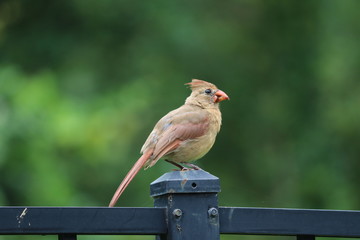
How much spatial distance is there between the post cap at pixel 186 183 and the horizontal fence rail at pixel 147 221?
0.07 m

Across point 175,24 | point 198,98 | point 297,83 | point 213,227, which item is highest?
point 175,24

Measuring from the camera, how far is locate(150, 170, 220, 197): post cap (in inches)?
91.4

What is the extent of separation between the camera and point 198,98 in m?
5.17

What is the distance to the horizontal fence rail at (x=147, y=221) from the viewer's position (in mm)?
2133

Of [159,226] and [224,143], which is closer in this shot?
[159,226]

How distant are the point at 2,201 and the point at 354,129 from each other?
187 inches

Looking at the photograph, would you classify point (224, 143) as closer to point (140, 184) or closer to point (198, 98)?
point (140, 184)

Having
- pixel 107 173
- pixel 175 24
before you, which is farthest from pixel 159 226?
pixel 175 24

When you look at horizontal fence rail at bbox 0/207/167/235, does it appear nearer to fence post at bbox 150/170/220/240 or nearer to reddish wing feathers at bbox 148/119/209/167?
fence post at bbox 150/170/220/240

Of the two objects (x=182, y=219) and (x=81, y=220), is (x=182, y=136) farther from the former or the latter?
(x=81, y=220)

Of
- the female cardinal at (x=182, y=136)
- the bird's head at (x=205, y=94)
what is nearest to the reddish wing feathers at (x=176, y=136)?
the female cardinal at (x=182, y=136)

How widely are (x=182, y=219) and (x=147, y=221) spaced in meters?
0.11

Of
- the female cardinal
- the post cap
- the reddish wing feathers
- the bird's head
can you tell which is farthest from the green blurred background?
the post cap

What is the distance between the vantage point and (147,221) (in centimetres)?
228
